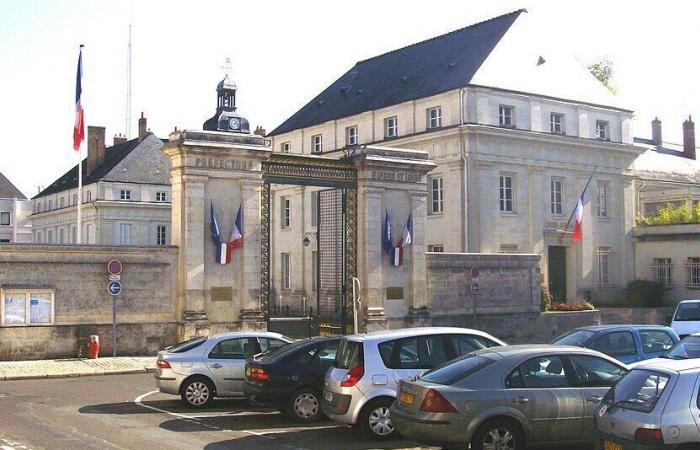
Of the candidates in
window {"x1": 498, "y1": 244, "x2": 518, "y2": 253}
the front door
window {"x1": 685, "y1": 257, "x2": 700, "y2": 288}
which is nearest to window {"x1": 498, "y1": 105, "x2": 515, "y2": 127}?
window {"x1": 498, "y1": 244, "x2": 518, "y2": 253}

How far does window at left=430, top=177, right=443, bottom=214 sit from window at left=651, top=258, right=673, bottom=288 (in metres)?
13.2

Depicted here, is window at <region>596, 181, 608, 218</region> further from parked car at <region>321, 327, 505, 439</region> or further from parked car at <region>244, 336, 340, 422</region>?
parked car at <region>321, 327, 505, 439</region>

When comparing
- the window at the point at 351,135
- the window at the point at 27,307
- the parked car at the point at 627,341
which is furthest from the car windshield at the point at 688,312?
the window at the point at 351,135

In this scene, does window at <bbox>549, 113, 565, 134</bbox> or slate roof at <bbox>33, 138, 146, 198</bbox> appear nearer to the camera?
window at <bbox>549, 113, 565, 134</bbox>

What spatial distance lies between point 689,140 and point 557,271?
85.9 feet

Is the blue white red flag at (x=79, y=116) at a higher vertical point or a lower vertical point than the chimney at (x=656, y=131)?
lower

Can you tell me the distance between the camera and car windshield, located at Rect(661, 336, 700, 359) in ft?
53.8

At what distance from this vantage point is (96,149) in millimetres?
72250

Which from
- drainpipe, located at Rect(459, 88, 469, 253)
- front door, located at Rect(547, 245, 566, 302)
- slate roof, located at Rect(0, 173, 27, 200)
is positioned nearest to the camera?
drainpipe, located at Rect(459, 88, 469, 253)

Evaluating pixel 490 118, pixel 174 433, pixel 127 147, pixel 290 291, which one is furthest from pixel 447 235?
pixel 127 147

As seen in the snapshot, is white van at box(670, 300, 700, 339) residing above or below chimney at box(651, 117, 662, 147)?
below

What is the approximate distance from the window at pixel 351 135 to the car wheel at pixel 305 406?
34682 mm

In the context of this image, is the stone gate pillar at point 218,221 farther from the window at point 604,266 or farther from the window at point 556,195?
the window at point 604,266

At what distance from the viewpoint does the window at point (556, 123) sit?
45062 mm
